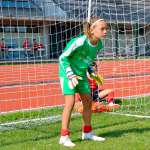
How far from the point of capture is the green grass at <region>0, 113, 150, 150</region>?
661 centimetres

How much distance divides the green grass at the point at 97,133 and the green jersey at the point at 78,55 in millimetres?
1001

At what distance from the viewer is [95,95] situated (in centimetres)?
1062

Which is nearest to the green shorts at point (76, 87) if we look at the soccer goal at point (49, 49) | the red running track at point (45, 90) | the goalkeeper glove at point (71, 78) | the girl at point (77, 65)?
the girl at point (77, 65)

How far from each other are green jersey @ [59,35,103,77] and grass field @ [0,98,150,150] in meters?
1.01

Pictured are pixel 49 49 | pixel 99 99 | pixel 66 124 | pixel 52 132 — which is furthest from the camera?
pixel 49 49

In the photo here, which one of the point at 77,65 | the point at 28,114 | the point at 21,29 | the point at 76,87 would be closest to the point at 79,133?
the point at 76,87

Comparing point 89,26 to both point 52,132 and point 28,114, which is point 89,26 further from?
point 28,114

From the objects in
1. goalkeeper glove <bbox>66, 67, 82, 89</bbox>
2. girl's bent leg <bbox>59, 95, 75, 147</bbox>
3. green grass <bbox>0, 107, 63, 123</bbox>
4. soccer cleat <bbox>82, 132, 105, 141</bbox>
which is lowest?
green grass <bbox>0, 107, 63, 123</bbox>

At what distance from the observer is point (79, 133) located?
24.8 feet

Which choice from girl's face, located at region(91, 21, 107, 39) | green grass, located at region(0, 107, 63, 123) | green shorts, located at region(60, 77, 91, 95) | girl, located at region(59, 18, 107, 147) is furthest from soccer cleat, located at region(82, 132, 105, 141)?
green grass, located at region(0, 107, 63, 123)

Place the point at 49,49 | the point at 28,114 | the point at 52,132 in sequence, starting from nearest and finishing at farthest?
the point at 52,132, the point at 28,114, the point at 49,49

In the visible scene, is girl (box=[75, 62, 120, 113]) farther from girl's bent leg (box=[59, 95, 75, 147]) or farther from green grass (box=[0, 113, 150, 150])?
girl's bent leg (box=[59, 95, 75, 147])

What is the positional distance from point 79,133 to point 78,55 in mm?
1418

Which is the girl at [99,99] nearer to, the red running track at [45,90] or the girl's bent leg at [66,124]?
the red running track at [45,90]
